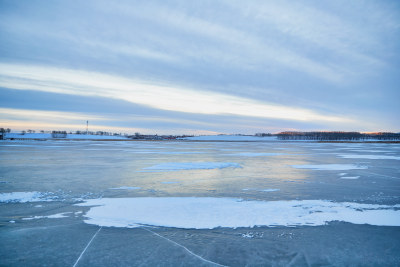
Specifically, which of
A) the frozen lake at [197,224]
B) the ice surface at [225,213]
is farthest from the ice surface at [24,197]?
the ice surface at [225,213]

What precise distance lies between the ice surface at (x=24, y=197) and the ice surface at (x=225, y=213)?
1.24 meters

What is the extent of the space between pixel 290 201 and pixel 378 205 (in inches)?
73.1

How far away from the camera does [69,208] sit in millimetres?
5238

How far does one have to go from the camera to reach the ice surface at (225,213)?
14.8ft

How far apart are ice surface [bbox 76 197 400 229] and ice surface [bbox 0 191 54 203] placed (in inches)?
48.7

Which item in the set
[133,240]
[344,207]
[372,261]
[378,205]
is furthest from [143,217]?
[378,205]

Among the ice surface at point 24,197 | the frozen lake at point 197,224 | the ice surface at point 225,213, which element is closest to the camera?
the frozen lake at point 197,224

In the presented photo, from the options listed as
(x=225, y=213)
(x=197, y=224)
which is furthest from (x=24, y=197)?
(x=225, y=213)

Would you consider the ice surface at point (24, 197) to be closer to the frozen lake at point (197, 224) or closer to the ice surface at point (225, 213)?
the frozen lake at point (197, 224)

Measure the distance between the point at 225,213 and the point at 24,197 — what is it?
190 inches

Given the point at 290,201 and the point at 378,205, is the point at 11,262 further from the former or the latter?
the point at 378,205

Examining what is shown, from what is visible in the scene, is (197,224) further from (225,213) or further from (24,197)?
(24,197)

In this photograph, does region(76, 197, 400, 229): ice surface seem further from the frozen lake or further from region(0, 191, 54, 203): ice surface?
region(0, 191, 54, 203): ice surface

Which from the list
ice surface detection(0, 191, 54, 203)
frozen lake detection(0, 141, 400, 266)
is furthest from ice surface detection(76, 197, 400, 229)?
ice surface detection(0, 191, 54, 203)
